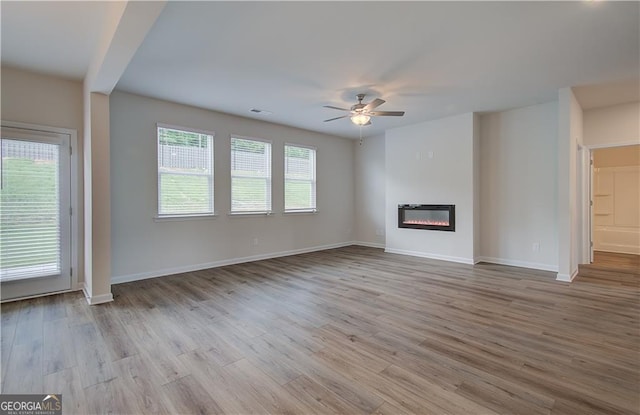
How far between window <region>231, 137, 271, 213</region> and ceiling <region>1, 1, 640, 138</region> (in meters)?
1.10

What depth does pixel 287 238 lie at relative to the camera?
648 cm

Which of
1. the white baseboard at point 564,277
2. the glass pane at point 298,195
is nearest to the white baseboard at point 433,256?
the white baseboard at point 564,277

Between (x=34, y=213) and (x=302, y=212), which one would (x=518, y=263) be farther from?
(x=34, y=213)

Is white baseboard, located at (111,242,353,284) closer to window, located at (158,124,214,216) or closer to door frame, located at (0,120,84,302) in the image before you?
door frame, located at (0,120,84,302)

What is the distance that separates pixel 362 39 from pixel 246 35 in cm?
113

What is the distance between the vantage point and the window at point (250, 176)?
18.5ft

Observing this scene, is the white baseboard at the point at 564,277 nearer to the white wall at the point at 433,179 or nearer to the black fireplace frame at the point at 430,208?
the white wall at the point at 433,179

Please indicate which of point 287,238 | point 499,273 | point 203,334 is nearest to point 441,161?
point 499,273

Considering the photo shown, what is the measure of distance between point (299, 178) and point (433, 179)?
2843mm

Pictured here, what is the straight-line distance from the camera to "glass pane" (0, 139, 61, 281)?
3.45 m

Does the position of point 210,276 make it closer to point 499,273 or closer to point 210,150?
point 210,150

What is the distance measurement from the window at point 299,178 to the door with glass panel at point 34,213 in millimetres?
3671

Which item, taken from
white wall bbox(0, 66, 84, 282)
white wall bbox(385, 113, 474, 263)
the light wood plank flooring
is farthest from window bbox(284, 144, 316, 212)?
the light wood plank flooring

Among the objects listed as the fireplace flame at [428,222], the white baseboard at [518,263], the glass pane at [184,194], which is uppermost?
the glass pane at [184,194]
